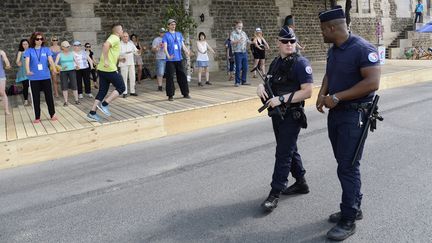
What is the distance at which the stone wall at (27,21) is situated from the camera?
12.3 meters

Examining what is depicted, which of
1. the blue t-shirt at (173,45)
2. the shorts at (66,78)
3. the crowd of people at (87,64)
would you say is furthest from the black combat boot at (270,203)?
the shorts at (66,78)

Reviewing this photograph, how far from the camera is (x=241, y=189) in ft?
15.3

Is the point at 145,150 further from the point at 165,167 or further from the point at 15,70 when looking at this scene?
the point at 15,70

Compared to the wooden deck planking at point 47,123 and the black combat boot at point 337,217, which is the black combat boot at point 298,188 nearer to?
the black combat boot at point 337,217

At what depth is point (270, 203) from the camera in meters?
3.96

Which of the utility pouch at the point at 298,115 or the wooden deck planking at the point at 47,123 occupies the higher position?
the utility pouch at the point at 298,115

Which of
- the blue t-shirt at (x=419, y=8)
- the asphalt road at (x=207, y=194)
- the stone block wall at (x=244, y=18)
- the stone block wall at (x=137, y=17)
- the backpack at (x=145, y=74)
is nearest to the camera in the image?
the asphalt road at (x=207, y=194)

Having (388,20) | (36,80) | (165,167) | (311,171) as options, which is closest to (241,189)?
(311,171)

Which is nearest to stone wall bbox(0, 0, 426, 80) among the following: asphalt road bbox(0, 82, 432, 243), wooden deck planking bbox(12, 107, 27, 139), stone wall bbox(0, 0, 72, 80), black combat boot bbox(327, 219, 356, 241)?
stone wall bbox(0, 0, 72, 80)

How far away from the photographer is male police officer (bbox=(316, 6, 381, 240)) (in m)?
3.19

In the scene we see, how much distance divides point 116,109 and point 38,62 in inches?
72.9

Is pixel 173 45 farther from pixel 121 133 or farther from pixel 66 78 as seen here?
pixel 121 133

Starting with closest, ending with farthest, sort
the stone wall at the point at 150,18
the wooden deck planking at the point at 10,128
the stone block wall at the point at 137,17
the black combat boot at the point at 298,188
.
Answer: the black combat boot at the point at 298,188 → the wooden deck planking at the point at 10,128 → the stone wall at the point at 150,18 → the stone block wall at the point at 137,17

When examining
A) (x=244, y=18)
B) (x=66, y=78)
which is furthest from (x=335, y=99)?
(x=244, y=18)
